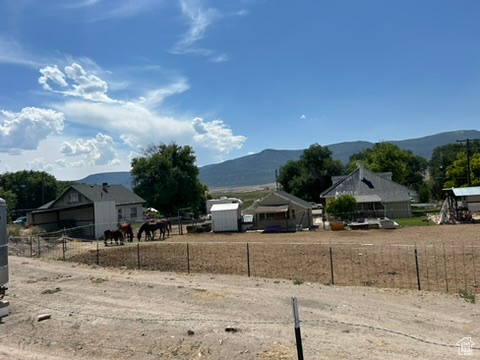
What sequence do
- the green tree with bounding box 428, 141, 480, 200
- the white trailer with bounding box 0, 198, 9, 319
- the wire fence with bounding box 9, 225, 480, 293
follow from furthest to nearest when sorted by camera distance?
the green tree with bounding box 428, 141, 480, 200 → the wire fence with bounding box 9, 225, 480, 293 → the white trailer with bounding box 0, 198, 9, 319

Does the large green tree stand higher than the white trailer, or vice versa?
the large green tree

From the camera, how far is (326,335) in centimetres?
841

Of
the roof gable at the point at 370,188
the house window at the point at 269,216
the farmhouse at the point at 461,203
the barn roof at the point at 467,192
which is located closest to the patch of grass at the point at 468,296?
the farmhouse at the point at 461,203

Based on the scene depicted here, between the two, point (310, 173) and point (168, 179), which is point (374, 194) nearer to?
point (310, 173)

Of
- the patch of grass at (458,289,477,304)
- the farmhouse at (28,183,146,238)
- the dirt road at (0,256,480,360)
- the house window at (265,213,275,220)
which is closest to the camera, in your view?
the dirt road at (0,256,480,360)

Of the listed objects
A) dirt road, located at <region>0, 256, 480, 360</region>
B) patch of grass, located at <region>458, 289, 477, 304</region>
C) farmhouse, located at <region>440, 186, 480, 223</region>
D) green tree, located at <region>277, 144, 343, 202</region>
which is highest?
green tree, located at <region>277, 144, 343, 202</region>

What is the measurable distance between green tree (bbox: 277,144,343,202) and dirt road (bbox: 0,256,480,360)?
2417 inches

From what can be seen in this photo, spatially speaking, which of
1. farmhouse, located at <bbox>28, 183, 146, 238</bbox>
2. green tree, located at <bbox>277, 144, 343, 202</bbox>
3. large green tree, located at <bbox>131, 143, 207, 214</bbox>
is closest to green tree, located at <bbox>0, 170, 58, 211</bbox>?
large green tree, located at <bbox>131, 143, 207, 214</bbox>

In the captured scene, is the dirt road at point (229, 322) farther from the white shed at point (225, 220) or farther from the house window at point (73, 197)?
the house window at point (73, 197)

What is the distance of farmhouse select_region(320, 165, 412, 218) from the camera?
50.6 meters

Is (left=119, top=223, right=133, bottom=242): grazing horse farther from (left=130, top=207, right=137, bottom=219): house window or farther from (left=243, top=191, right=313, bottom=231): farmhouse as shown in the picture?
(left=130, top=207, right=137, bottom=219): house window

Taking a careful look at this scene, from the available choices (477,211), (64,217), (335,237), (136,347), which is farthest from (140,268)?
(477,211)

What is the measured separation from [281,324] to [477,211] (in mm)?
43778

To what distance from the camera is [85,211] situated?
139 ft
